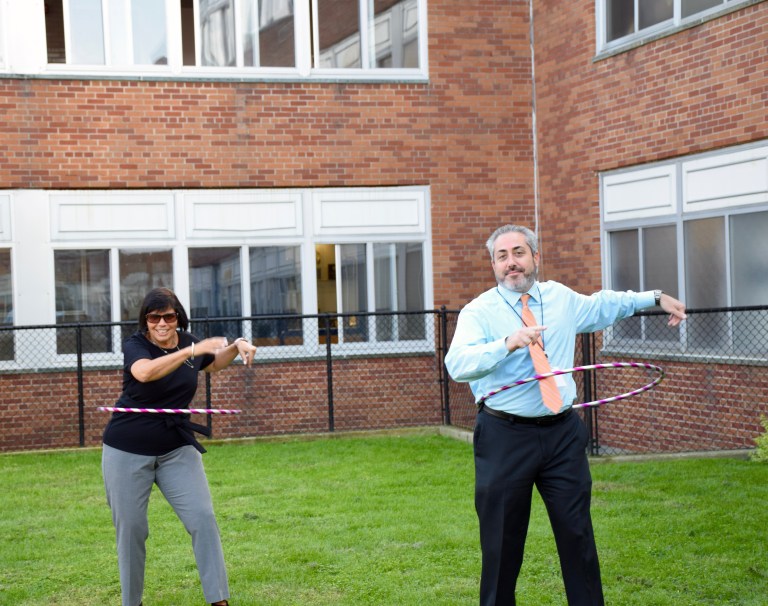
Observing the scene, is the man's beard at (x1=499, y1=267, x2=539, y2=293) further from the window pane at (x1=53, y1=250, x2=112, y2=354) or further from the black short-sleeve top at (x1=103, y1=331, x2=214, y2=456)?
the window pane at (x1=53, y1=250, x2=112, y2=354)

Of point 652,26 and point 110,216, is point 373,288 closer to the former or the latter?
point 110,216

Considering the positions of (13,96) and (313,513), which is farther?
(13,96)

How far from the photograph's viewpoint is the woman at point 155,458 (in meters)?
6.15

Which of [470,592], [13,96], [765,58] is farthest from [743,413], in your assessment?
[13,96]

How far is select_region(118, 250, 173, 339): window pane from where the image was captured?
1483 centimetres

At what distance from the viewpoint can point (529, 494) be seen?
526 centimetres

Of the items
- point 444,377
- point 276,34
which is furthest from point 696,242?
point 276,34

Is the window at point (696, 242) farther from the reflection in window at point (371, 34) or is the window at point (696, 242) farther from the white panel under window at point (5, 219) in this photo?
the white panel under window at point (5, 219)

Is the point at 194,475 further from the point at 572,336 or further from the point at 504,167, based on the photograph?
the point at 504,167

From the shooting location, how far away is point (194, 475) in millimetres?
6281

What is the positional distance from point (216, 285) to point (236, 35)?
3.31 m

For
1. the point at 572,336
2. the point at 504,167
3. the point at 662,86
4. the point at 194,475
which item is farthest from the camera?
the point at 504,167

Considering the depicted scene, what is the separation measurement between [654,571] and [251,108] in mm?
9653

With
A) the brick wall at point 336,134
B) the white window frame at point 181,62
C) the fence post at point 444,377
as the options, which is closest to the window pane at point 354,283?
the brick wall at point 336,134
